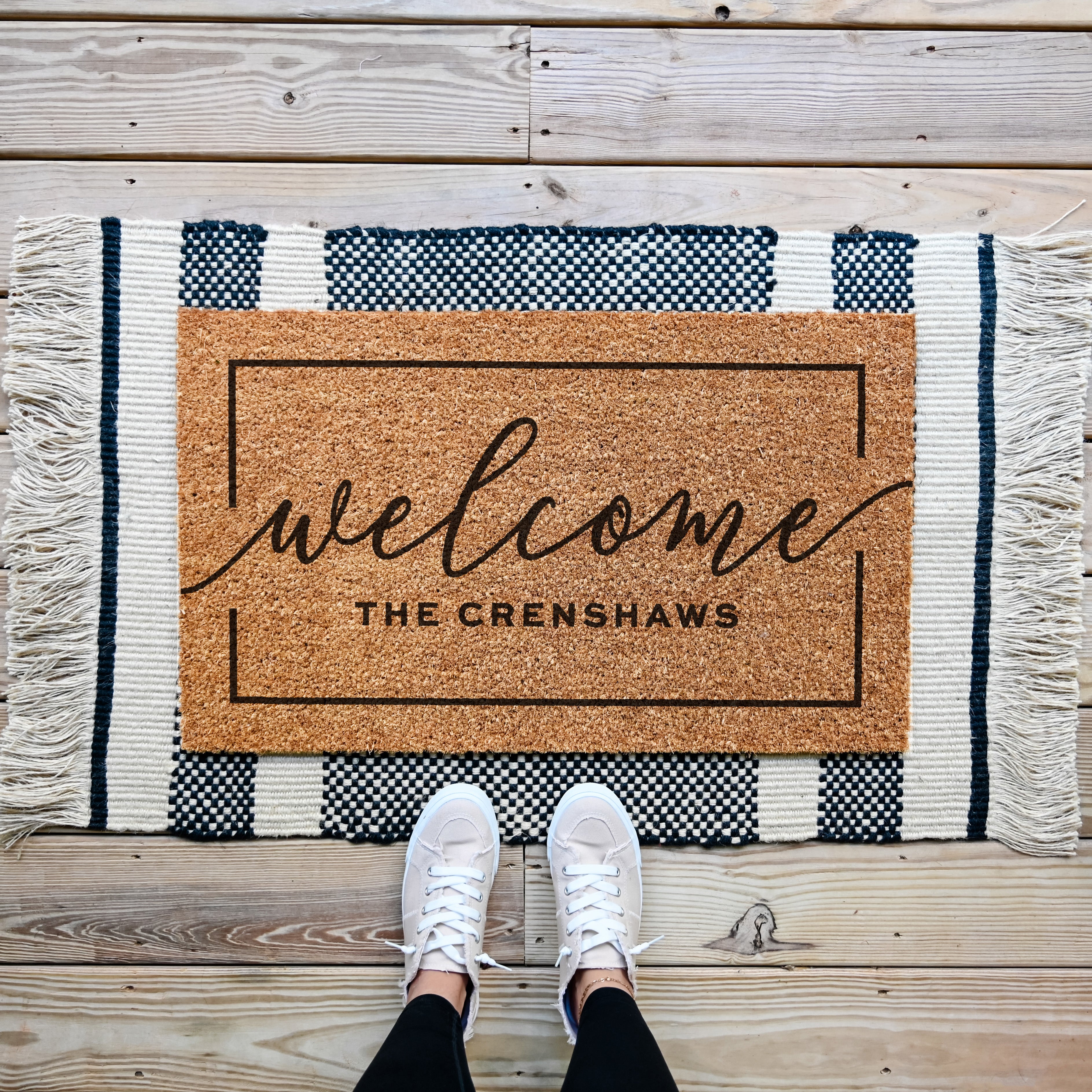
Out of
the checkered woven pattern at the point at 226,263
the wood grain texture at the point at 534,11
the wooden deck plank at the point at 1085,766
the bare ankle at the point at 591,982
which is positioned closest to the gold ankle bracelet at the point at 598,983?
the bare ankle at the point at 591,982

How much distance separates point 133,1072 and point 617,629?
0.79 metres

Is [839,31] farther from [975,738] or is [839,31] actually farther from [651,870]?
[651,870]

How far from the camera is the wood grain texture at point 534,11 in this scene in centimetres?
93

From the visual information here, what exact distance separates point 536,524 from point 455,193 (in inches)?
16.7

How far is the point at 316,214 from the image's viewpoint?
94cm

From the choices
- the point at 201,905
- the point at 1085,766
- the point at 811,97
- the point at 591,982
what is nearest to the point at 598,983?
the point at 591,982

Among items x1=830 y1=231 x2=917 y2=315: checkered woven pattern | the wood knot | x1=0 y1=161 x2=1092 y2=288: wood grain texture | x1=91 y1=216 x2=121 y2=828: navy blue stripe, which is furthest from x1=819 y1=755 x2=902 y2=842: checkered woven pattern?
x1=91 y1=216 x2=121 y2=828: navy blue stripe

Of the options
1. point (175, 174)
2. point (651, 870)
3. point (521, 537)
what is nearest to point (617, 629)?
point (521, 537)

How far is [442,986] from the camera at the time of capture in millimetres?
881

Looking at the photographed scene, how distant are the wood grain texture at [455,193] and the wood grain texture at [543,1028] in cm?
93

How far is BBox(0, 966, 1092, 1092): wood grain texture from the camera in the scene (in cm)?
91

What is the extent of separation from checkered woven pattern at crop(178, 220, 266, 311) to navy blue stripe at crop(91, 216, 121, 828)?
9cm

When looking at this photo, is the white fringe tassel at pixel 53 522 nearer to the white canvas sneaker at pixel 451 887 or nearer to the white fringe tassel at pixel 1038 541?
the white canvas sneaker at pixel 451 887

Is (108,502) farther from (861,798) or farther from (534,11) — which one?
(861,798)
